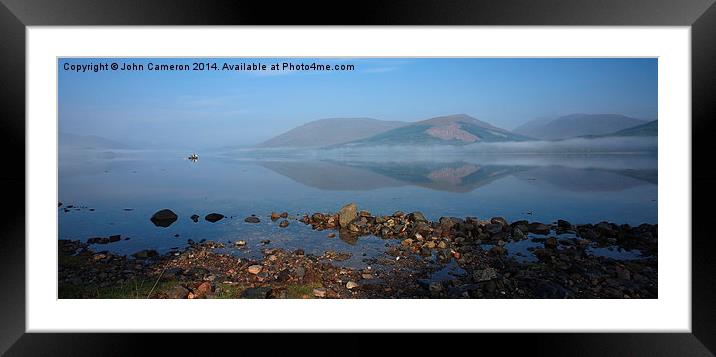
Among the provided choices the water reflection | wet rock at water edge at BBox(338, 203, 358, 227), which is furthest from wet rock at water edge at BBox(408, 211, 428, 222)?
the water reflection

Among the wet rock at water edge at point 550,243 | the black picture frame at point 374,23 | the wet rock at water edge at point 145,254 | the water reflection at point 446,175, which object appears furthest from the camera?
the water reflection at point 446,175

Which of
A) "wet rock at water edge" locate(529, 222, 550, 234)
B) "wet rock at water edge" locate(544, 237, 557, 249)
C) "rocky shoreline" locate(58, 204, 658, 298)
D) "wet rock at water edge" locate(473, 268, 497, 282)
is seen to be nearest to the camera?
"rocky shoreline" locate(58, 204, 658, 298)

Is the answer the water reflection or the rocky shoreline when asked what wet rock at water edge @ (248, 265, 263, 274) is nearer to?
the rocky shoreline

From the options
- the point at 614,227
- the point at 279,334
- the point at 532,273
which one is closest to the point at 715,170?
the point at 532,273

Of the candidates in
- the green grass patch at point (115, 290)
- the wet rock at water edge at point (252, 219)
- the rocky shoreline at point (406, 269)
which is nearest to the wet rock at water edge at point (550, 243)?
the rocky shoreline at point (406, 269)

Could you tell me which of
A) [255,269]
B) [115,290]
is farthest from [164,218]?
[255,269]

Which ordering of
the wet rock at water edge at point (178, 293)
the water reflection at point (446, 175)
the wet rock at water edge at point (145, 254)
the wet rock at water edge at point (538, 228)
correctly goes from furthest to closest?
1. the water reflection at point (446, 175)
2. the wet rock at water edge at point (538, 228)
3. the wet rock at water edge at point (145, 254)
4. the wet rock at water edge at point (178, 293)

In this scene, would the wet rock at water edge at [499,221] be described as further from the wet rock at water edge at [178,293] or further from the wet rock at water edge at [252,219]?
the wet rock at water edge at [178,293]

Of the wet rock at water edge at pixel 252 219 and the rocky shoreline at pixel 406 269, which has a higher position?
the wet rock at water edge at pixel 252 219
